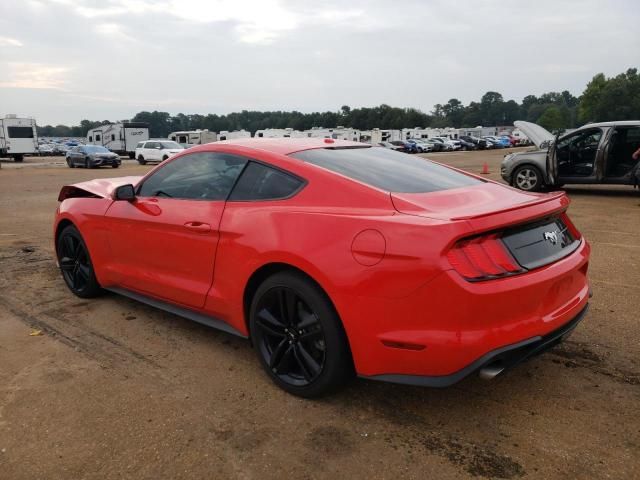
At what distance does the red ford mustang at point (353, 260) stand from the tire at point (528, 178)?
932 centimetres

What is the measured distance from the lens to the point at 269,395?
3.08 m

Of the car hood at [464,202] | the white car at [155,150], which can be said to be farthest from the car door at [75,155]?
the car hood at [464,202]

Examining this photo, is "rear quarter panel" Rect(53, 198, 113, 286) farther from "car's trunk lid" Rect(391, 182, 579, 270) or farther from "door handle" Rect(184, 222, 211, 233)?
"car's trunk lid" Rect(391, 182, 579, 270)


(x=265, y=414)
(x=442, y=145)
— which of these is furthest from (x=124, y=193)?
(x=442, y=145)

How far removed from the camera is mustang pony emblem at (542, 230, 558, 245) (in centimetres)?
281

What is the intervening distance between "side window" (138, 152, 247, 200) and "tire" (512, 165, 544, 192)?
10111 millimetres

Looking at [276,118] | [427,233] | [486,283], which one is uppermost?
[276,118]

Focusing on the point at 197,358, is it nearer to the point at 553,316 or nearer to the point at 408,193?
the point at 408,193

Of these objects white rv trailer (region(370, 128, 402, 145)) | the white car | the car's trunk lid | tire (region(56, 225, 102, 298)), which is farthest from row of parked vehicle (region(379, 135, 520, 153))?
the car's trunk lid

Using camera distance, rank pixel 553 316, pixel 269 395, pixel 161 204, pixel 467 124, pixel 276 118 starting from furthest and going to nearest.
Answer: pixel 467 124 → pixel 276 118 → pixel 161 204 → pixel 269 395 → pixel 553 316

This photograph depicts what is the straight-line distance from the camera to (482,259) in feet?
8.09

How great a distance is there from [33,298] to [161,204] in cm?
200

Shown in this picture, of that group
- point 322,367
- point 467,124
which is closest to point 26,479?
point 322,367

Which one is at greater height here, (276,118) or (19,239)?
(276,118)
